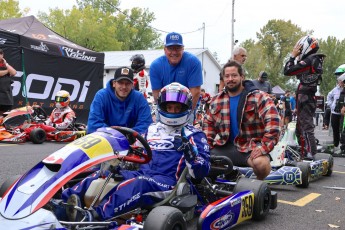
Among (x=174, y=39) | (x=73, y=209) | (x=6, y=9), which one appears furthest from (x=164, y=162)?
(x=6, y=9)

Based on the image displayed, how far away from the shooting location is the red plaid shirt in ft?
13.1

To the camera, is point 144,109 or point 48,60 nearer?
point 144,109

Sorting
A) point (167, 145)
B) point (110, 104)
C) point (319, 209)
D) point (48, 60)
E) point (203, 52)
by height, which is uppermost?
point (203, 52)

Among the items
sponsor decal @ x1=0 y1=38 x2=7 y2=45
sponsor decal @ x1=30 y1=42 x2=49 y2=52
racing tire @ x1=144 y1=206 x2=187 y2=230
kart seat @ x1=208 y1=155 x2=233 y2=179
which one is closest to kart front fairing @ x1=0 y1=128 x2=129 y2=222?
racing tire @ x1=144 y1=206 x2=187 y2=230

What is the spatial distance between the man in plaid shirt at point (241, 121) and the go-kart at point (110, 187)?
415mm

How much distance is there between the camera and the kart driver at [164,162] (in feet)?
9.41

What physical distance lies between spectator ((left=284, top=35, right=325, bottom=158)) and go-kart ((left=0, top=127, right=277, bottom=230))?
2.34 m

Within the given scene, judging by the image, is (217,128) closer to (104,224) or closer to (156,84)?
(156,84)

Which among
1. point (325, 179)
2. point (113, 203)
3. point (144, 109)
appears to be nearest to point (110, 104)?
point (144, 109)

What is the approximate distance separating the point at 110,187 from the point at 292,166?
109 inches

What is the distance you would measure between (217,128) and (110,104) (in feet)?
3.72

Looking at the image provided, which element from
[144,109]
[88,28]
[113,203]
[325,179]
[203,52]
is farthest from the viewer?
[88,28]

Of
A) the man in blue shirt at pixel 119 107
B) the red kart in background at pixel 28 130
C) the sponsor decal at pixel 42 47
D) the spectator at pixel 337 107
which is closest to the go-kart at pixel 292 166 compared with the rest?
the man in blue shirt at pixel 119 107

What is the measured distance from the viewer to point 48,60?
12.3 m
